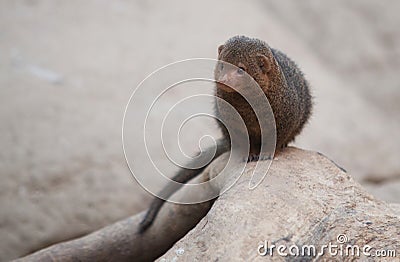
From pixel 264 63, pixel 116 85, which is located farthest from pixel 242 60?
pixel 116 85

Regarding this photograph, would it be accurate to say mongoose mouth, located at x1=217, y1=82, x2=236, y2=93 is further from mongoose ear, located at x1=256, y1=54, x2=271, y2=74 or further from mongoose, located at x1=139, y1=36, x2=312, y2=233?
mongoose ear, located at x1=256, y1=54, x2=271, y2=74

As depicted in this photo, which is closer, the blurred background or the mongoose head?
the mongoose head

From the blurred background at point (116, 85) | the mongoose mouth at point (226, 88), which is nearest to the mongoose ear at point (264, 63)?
the mongoose mouth at point (226, 88)

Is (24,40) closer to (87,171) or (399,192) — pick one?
(87,171)

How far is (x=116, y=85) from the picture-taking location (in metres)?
5.33

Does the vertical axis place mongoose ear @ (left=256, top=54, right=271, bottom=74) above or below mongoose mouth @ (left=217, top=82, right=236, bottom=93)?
above

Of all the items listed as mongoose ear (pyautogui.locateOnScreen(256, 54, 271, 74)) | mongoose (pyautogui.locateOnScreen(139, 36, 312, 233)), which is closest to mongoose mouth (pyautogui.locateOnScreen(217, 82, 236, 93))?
mongoose (pyautogui.locateOnScreen(139, 36, 312, 233))

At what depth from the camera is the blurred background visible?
4691mm

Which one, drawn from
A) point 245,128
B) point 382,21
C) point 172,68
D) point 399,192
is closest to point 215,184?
point 245,128

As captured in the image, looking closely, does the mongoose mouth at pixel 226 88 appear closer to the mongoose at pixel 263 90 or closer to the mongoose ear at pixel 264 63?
the mongoose at pixel 263 90

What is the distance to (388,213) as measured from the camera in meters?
2.39

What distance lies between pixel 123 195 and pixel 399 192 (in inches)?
83.7

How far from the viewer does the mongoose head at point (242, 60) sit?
8.95 ft

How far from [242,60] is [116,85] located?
275cm
